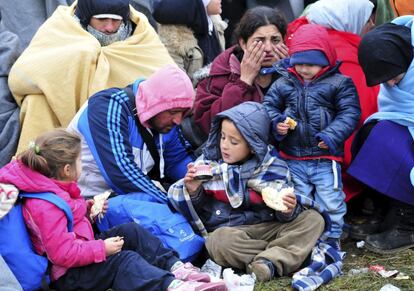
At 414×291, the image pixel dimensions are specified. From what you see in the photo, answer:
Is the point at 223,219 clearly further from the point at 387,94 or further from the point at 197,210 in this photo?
the point at 387,94

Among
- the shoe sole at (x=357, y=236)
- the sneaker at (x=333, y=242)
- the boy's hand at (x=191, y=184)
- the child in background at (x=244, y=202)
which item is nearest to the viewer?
the child in background at (x=244, y=202)

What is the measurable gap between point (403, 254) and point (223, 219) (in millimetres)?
1079

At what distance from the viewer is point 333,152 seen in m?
4.28

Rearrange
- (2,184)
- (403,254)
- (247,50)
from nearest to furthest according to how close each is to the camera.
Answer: (2,184), (403,254), (247,50)

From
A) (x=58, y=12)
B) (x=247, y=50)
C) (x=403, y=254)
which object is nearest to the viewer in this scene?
(x=403, y=254)

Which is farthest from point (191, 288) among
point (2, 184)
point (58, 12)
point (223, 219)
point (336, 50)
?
point (58, 12)

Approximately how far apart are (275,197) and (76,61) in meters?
1.69

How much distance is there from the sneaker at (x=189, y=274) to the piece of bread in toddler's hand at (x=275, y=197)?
1.75 feet

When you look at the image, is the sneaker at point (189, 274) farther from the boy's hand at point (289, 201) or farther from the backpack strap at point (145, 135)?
the backpack strap at point (145, 135)

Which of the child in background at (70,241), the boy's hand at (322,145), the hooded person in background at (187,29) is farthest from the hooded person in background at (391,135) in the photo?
the hooded person in background at (187,29)

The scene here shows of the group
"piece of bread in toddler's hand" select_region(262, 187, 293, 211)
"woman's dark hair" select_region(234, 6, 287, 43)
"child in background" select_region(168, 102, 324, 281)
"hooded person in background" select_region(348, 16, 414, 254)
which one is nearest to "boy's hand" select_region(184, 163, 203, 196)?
"child in background" select_region(168, 102, 324, 281)

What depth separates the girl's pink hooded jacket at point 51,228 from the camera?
3.44m

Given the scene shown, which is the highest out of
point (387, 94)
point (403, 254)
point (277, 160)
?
point (387, 94)

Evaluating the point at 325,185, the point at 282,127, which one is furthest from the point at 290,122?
the point at 325,185
